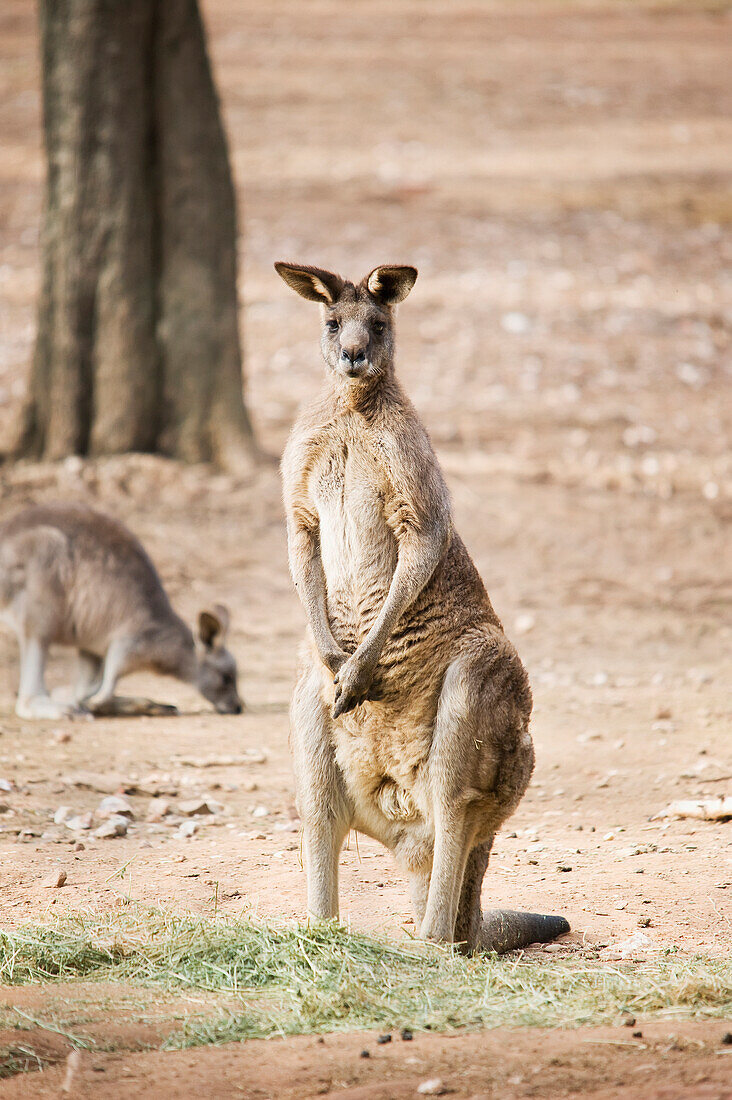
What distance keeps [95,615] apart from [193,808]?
203 centimetres

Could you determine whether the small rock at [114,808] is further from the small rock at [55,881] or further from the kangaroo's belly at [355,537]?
the kangaroo's belly at [355,537]

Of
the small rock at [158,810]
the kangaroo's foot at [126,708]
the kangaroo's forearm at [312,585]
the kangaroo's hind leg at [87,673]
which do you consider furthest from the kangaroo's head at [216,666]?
the kangaroo's forearm at [312,585]

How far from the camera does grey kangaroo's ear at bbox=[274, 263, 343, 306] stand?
366 cm

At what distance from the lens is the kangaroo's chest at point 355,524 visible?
363 centimetres

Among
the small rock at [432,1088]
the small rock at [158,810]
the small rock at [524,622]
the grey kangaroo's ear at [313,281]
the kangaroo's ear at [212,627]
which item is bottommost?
the small rock at [158,810]

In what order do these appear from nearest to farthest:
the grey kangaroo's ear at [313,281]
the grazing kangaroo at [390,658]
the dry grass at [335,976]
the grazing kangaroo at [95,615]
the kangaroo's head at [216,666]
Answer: the dry grass at [335,976] < the grazing kangaroo at [390,658] < the grey kangaroo's ear at [313,281] < the grazing kangaroo at [95,615] < the kangaroo's head at [216,666]

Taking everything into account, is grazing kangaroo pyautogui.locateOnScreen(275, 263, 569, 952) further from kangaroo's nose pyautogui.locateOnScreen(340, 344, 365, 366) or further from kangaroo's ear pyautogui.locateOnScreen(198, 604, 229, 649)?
kangaroo's ear pyautogui.locateOnScreen(198, 604, 229, 649)

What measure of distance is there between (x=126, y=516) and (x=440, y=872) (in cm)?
567

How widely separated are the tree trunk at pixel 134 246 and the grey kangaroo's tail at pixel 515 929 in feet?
19.0

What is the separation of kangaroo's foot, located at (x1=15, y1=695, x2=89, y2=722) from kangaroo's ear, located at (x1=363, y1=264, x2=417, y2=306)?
11.0ft

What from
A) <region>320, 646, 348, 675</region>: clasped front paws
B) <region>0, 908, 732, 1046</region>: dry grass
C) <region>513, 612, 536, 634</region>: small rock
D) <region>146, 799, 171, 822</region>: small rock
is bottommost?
<region>146, 799, 171, 822</region>: small rock

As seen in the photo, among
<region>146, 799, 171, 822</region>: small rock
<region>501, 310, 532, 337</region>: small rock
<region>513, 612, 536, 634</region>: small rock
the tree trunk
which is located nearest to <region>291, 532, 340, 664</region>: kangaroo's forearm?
<region>146, 799, 171, 822</region>: small rock

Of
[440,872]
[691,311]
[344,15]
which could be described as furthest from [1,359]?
[344,15]

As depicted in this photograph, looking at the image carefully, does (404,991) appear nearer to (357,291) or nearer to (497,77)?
(357,291)
